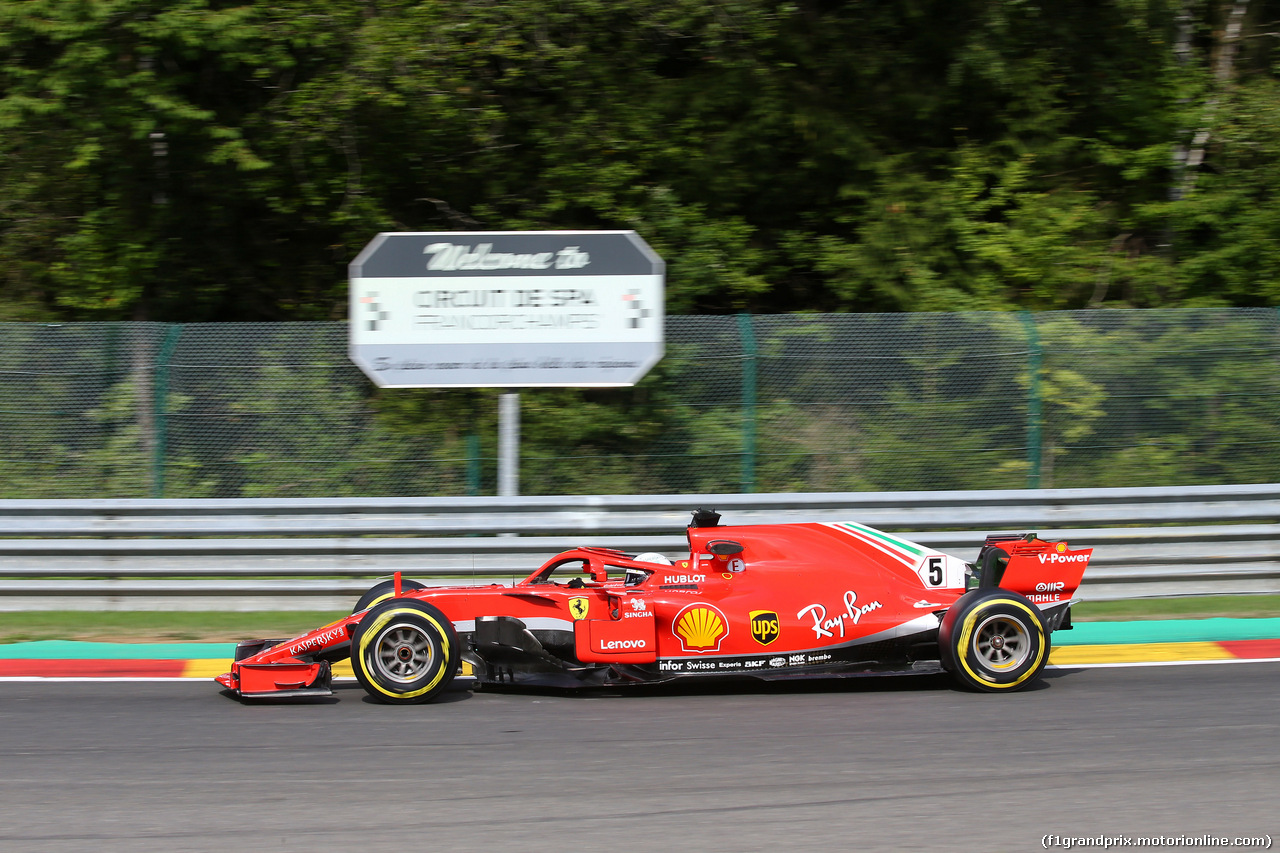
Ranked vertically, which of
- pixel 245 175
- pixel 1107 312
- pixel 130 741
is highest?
pixel 245 175

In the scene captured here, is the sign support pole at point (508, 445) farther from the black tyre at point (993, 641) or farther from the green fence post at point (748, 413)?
the black tyre at point (993, 641)

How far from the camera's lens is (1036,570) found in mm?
7199

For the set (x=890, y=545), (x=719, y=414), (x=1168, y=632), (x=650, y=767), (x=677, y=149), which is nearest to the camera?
(x=650, y=767)

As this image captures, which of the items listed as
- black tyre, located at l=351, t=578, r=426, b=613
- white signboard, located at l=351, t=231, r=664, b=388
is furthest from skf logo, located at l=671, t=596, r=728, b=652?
white signboard, located at l=351, t=231, r=664, b=388

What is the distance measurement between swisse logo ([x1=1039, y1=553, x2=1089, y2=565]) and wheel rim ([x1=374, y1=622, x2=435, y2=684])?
374 cm

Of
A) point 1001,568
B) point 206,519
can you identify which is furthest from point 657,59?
point 1001,568

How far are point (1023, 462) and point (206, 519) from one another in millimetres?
6670

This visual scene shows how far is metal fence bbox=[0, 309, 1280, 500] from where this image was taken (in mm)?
9703

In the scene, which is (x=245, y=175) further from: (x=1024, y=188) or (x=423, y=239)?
(x=1024, y=188)

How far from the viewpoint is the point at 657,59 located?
13336 millimetres

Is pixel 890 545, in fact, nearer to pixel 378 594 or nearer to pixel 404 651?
pixel 404 651

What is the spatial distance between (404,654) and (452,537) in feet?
8.42

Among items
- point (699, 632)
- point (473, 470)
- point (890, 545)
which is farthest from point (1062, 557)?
point (473, 470)

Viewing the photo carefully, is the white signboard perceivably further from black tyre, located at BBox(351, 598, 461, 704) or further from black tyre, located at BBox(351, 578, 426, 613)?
black tyre, located at BBox(351, 598, 461, 704)
